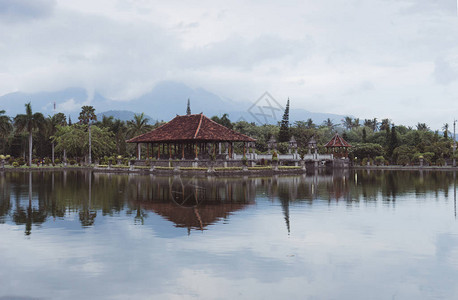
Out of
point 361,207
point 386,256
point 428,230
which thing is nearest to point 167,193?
point 361,207

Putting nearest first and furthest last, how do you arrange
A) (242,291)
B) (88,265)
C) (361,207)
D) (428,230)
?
(242,291) → (88,265) → (428,230) → (361,207)

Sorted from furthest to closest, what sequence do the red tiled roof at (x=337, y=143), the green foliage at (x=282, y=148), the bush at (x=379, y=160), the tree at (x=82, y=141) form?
the green foliage at (x=282, y=148)
the bush at (x=379, y=160)
the red tiled roof at (x=337, y=143)
the tree at (x=82, y=141)

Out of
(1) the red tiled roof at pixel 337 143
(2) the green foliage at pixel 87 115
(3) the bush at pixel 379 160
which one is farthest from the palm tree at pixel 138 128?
(3) the bush at pixel 379 160

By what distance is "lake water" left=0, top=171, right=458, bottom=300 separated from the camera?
30.6ft

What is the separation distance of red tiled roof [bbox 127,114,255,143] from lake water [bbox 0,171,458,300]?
112ft

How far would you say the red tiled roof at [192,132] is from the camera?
5572 cm

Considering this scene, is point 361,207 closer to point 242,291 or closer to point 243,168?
point 242,291

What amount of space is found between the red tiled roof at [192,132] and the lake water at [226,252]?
1343 inches

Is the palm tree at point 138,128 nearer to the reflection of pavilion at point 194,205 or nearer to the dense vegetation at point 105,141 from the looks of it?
the dense vegetation at point 105,141

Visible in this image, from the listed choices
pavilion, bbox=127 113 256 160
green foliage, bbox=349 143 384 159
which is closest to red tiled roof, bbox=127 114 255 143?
pavilion, bbox=127 113 256 160

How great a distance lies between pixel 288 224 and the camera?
16562mm

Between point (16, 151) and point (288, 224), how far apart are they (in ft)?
296

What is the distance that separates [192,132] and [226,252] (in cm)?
4492

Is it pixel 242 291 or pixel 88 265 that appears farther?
pixel 88 265
